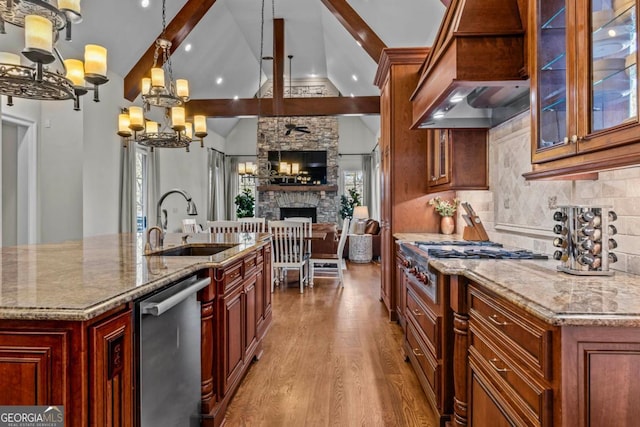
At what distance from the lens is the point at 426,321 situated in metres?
2.27

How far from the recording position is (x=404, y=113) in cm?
388

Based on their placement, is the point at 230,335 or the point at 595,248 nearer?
the point at 595,248

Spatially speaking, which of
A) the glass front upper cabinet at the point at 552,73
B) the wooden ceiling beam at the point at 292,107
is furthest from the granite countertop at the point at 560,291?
the wooden ceiling beam at the point at 292,107

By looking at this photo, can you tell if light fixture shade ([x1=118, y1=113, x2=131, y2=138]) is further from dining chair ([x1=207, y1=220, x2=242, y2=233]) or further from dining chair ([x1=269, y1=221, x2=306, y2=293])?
dining chair ([x1=269, y1=221, x2=306, y2=293])

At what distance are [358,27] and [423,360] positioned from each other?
199 inches

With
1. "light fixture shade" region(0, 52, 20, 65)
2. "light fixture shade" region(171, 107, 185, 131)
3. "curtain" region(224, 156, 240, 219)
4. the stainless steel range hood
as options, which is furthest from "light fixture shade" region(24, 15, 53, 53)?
"curtain" region(224, 156, 240, 219)

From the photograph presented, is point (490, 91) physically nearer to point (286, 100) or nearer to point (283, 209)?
point (286, 100)

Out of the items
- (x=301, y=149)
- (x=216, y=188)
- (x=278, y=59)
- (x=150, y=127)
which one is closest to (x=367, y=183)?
(x=301, y=149)

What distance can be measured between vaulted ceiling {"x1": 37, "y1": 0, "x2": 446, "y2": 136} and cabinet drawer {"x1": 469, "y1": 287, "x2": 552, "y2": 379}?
3906 millimetres

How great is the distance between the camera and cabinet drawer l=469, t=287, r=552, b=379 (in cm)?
107

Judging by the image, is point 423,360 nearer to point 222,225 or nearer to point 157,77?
point 157,77

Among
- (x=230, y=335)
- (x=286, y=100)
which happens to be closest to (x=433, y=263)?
(x=230, y=335)

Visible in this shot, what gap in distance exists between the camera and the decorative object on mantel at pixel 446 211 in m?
3.70

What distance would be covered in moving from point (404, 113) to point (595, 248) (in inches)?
106
